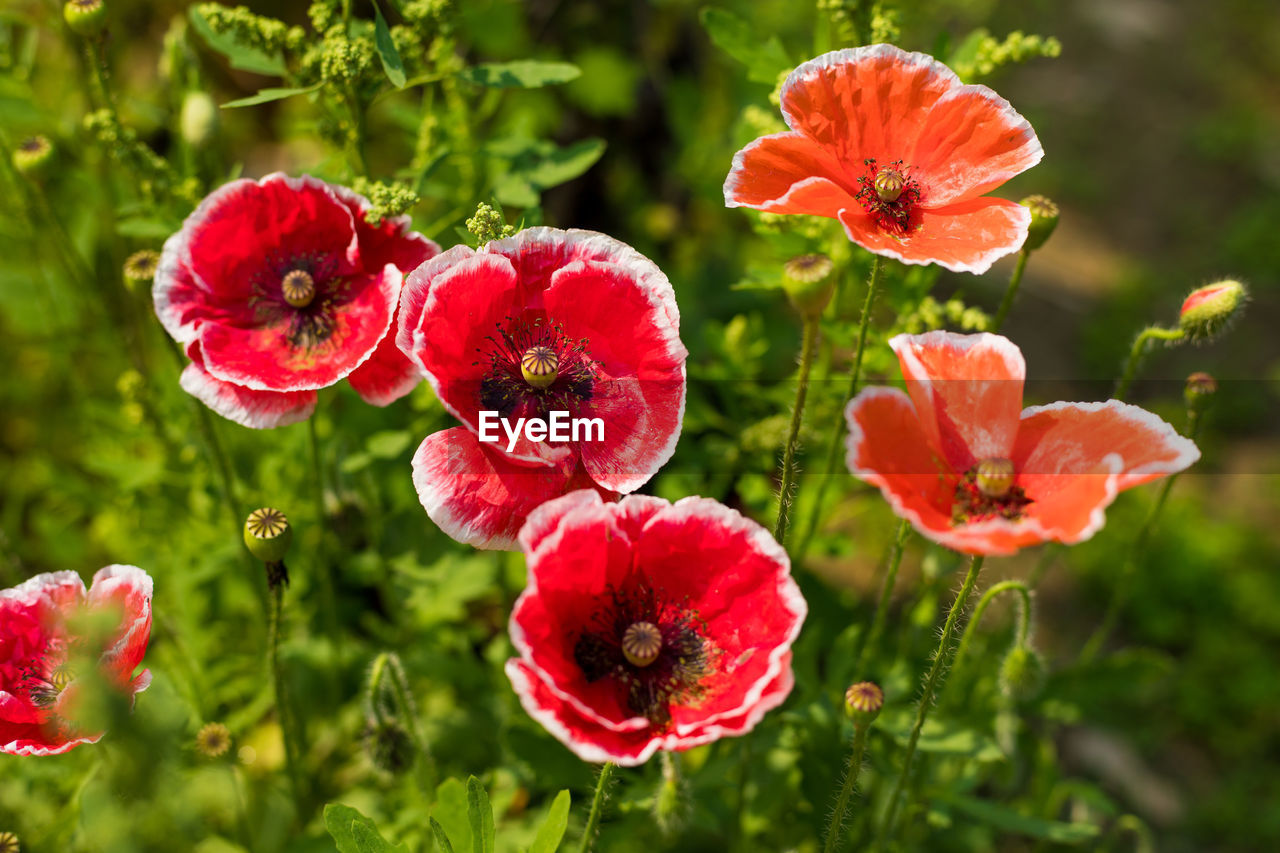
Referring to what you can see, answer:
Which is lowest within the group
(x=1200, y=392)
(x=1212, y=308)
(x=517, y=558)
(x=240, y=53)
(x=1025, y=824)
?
(x=1025, y=824)

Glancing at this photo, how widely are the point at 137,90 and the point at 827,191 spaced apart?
4271 mm

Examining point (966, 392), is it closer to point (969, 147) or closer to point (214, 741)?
point (969, 147)

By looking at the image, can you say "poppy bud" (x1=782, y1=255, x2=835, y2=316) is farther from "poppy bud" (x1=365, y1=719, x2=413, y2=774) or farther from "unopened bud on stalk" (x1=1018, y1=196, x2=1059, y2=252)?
"poppy bud" (x1=365, y1=719, x2=413, y2=774)

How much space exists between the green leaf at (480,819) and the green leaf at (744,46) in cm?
165

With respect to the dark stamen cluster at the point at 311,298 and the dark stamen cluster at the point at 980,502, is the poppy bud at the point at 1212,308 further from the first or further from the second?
the dark stamen cluster at the point at 311,298

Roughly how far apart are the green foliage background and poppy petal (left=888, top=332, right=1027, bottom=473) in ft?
2.07

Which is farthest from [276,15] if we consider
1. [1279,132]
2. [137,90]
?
[1279,132]

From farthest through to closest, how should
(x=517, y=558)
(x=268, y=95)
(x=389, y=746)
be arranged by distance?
1. (x=517, y=558)
2. (x=389, y=746)
3. (x=268, y=95)

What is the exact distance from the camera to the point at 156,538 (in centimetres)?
314

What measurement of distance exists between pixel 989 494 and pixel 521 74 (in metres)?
1.29

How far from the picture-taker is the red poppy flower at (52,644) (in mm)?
1789

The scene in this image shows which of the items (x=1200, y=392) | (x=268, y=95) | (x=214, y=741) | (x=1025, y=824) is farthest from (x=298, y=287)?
(x=1025, y=824)

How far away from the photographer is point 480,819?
1.83m

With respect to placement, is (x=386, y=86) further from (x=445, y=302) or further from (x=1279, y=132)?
(x=1279, y=132)
